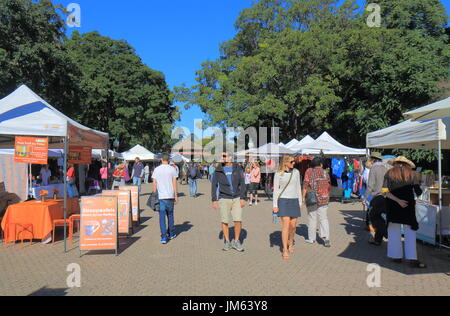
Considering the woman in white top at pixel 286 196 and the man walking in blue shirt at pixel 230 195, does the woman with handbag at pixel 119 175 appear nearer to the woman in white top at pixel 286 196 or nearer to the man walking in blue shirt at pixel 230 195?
the man walking in blue shirt at pixel 230 195

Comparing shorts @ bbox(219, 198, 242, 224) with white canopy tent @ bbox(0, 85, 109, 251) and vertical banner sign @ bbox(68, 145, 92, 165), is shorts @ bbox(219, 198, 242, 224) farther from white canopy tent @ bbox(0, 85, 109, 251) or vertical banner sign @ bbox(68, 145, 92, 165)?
vertical banner sign @ bbox(68, 145, 92, 165)

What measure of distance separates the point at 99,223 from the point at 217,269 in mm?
2516

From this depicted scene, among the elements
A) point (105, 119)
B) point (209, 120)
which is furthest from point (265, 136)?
point (105, 119)

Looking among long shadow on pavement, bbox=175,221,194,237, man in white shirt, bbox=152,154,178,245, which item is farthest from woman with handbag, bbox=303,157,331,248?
long shadow on pavement, bbox=175,221,194,237

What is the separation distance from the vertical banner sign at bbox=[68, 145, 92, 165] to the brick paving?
336 cm

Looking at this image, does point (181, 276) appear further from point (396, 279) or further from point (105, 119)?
point (105, 119)

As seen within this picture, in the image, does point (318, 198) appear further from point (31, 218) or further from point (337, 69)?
point (337, 69)

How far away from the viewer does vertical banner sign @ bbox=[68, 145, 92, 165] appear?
442 inches

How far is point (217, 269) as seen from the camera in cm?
A: 635

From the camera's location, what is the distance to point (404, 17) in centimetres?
2900

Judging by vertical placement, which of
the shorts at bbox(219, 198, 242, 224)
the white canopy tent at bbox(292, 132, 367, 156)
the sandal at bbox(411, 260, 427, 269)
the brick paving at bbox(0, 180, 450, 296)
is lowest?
the brick paving at bbox(0, 180, 450, 296)

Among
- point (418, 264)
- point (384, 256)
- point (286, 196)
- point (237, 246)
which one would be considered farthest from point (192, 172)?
point (418, 264)
